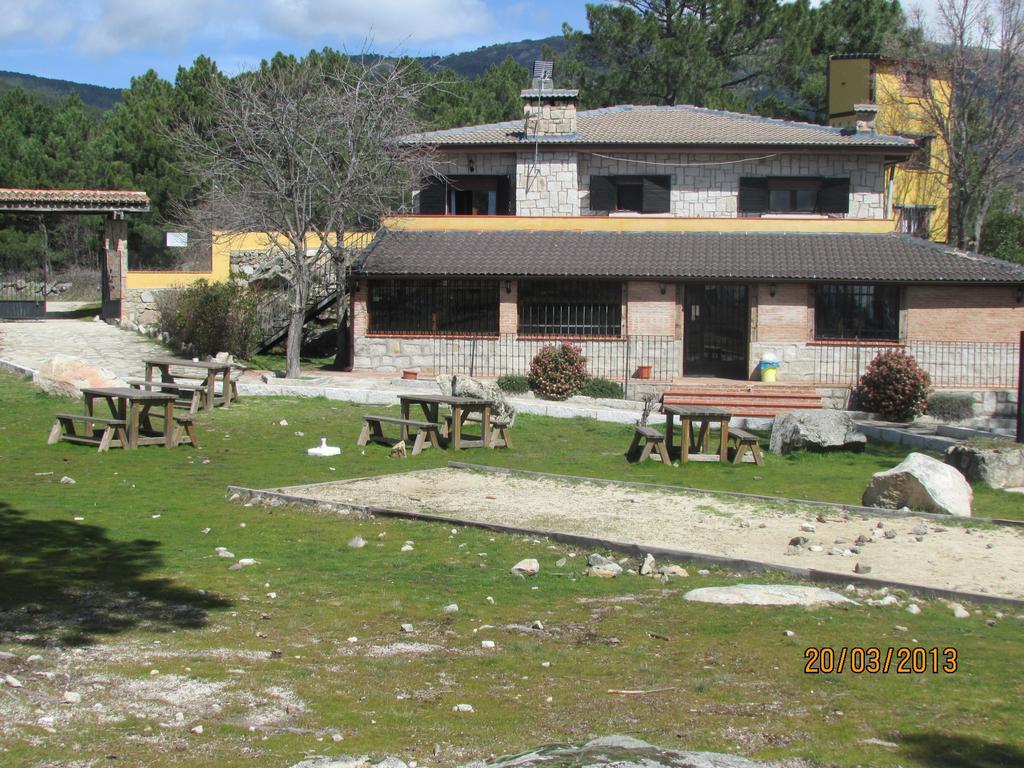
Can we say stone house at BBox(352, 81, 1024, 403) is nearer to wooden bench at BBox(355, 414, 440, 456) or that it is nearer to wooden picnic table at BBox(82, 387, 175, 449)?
wooden bench at BBox(355, 414, 440, 456)

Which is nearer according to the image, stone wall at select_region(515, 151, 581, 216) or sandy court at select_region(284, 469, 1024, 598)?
sandy court at select_region(284, 469, 1024, 598)

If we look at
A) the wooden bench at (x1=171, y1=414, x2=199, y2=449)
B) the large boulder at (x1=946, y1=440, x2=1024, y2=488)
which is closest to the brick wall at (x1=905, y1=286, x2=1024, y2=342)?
the large boulder at (x1=946, y1=440, x2=1024, y2=488)

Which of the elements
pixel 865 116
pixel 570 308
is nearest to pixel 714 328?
pixel 570 308

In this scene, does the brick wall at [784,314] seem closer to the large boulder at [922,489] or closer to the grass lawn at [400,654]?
the large boulder at [922,489]

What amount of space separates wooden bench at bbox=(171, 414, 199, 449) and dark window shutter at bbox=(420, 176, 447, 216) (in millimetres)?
17832

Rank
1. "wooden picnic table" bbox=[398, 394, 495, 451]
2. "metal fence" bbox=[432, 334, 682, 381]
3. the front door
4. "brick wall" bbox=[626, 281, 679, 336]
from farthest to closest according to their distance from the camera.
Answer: the front door
"brick wall" bbox=[626, 281, 679, 336]
"metal fence" bbox=[432, 334, 682, 381]
"wooden picnic table" bbox=[398, 394, 495, 451]

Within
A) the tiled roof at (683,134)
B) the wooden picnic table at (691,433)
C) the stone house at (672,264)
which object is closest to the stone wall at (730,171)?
the stone house at (672,264)

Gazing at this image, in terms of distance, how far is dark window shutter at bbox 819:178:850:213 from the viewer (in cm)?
3278

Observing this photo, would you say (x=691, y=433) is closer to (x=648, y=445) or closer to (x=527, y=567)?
(x=648, y=445)

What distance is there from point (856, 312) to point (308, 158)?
571 inches

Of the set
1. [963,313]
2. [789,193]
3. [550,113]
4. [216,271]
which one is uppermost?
[550,113]

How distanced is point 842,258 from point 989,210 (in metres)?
21.4

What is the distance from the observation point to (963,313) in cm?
2928

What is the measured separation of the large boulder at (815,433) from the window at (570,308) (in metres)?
11.3
